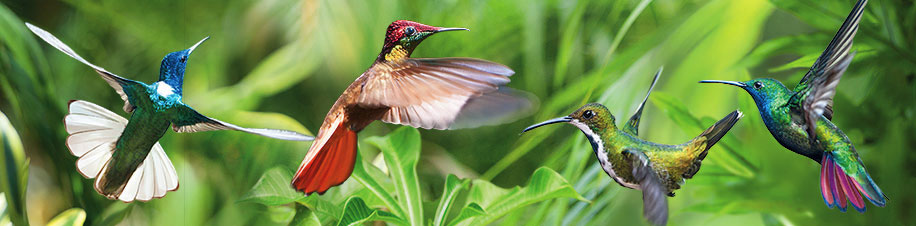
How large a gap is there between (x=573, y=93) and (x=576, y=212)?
0.19 meters

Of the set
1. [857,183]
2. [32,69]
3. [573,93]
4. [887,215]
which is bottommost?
[887,215]

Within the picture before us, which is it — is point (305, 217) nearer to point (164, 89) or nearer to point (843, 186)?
point (164, 89)

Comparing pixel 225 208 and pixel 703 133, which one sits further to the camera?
pixel 225 208

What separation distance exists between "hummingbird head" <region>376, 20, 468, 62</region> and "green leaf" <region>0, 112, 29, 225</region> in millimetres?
645

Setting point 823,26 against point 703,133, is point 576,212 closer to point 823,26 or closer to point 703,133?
point 703,133

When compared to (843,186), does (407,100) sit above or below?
above

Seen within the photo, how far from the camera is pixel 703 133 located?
1062 millimetres

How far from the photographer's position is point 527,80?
1.13 metres

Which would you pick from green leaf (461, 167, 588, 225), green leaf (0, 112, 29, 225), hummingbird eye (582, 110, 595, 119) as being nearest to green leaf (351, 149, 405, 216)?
green leaf (461, 167, 588, 225)

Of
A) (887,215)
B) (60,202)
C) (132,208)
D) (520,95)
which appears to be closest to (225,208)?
(132,208)

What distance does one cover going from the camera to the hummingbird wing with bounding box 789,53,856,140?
96 centimetres

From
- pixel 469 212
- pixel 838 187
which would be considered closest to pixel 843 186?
pixel 838 187

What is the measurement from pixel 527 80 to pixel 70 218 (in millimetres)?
775

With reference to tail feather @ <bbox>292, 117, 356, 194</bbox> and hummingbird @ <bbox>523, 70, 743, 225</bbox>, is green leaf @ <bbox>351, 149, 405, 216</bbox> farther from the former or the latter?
hummingbird @ <bbox>523, 70, 743, 225</bbox>
